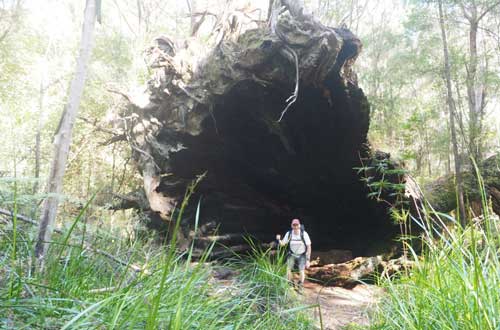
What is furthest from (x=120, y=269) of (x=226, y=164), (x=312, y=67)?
(x=226, y=164)

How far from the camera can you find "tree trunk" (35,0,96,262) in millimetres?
2438

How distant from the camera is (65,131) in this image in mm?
2816

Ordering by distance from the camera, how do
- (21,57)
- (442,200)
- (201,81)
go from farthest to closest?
(21,57)
(442,200)
(201,81)

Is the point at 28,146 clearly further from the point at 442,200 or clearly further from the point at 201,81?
Result: the point at 442,200

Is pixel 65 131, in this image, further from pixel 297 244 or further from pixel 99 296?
pixel 297 244

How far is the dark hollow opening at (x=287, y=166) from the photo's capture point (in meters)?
5.43

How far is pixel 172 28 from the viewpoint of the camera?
1539cm

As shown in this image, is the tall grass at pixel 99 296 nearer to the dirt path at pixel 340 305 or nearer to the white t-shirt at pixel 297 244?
the dirt path at pixel 340 305

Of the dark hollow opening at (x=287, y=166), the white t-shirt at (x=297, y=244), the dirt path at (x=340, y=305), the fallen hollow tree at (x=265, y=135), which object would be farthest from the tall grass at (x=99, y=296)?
the dark hollow opening at (x=287, y=166)

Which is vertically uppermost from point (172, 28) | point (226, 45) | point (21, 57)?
point (172, 28)

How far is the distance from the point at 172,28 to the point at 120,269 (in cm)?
→ 1536

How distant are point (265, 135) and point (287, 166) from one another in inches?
37.9

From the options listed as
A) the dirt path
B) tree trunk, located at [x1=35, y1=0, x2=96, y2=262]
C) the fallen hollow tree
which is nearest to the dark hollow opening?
the fallen hollow tree

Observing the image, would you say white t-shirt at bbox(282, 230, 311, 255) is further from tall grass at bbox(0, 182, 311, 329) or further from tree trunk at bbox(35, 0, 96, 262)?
tree trunk at bbox(35, 0, 96, 262)
